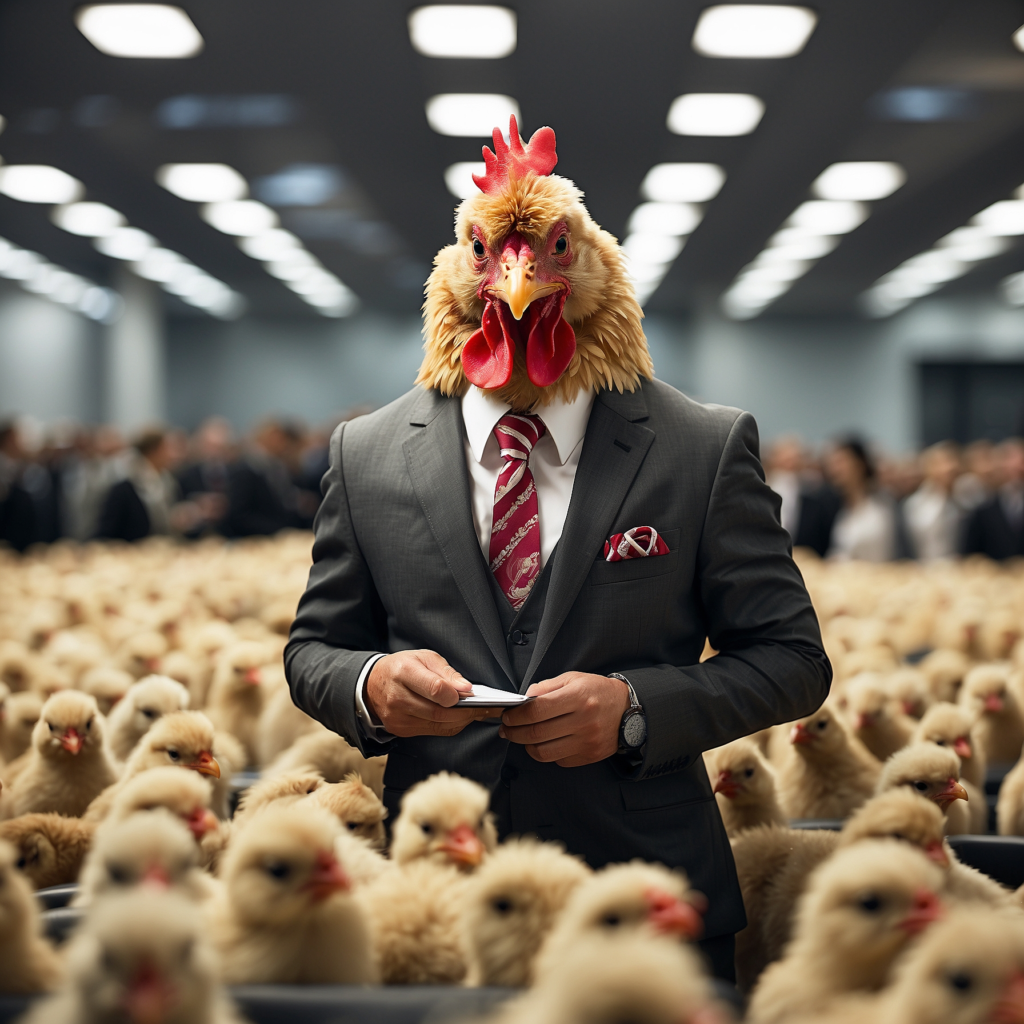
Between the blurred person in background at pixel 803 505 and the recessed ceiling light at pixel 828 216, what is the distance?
2.17m

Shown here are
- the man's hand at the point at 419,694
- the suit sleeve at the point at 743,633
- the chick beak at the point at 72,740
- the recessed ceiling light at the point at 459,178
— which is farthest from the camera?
the recessed ceiling light at the point at 459,178

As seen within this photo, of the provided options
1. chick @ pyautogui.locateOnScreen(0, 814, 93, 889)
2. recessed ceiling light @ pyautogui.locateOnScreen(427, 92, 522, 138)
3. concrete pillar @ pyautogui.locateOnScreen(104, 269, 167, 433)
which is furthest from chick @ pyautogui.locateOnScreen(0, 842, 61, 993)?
concrete pillar @ pyautogui.locateOnScreen(104, 269, 167, 433)

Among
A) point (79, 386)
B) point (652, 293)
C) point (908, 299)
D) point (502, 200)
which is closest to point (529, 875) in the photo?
point (502, 200)

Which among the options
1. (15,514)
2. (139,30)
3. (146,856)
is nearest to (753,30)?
(139,30)

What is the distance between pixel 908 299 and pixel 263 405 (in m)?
10.5

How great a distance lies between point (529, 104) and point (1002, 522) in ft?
17.2

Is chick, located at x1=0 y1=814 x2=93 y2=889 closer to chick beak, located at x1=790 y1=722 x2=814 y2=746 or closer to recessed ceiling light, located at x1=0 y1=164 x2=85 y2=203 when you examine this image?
chick beak, located at x1=790 y1=722 x2=814 y2=746

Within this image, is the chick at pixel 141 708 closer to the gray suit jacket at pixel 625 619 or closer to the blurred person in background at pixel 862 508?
the gray suit jacket at pixel 625 619

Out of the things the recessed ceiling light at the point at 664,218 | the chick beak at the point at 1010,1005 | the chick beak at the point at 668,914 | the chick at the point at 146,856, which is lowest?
the chick beak at the point at 1010,1005

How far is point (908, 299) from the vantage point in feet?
49.6

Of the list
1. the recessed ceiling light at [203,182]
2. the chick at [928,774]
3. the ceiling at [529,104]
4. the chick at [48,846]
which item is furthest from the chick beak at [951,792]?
the recessed ceiling light at [203,182]

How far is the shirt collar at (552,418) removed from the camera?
163 centimetres

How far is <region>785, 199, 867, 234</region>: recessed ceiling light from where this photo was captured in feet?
29.1

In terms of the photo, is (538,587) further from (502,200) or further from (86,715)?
(86,715)
